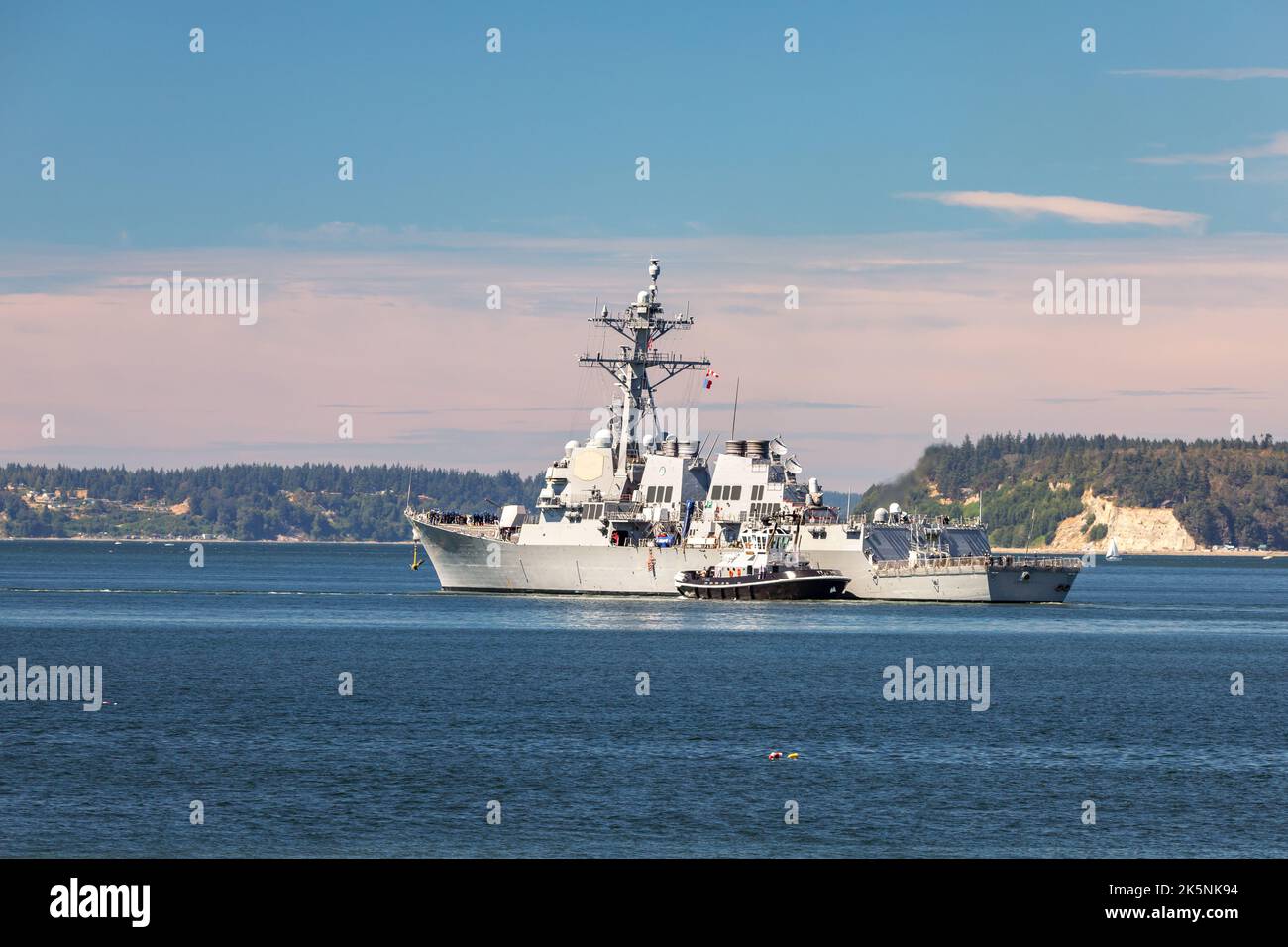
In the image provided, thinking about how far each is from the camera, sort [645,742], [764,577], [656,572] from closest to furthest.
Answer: [645,742], [764,577], [656,572]

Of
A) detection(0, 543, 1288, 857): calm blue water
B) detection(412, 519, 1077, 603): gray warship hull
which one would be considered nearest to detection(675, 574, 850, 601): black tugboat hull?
detection(412, 519, 1077, 603): gray warship hull

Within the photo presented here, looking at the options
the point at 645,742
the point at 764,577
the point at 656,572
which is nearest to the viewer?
the point at 645,742

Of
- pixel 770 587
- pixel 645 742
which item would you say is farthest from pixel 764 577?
pixel 645 742

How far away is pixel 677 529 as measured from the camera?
98.1 m

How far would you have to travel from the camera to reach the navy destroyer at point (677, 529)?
308 ft

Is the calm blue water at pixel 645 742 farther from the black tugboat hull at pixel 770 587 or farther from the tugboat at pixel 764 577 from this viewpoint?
the tugboat at pixel 764 577

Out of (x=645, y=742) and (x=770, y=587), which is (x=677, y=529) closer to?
(x=770, y=587)

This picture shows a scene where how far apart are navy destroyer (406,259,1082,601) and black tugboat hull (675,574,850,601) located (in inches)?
56.8

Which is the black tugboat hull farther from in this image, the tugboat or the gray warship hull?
the gray warship hull

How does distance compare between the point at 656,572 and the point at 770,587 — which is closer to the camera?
the point at 770,587

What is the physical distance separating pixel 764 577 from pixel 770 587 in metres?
0.70

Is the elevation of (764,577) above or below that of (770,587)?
above

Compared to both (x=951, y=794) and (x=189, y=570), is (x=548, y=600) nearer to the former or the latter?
(x=951, y=794)
